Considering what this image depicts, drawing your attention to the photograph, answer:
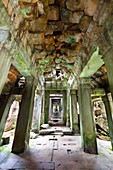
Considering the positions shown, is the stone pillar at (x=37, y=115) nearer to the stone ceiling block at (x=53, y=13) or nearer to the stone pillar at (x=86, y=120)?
the stone pillar at (x=86, y=120)

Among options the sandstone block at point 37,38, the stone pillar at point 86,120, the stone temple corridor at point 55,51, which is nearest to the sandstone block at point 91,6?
the stone temple corridor at point 55,51

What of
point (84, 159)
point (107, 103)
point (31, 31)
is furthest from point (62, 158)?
point (31, 31)

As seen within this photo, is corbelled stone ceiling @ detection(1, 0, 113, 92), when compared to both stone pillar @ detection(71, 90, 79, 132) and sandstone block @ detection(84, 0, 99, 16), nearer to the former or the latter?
sandstone block @ detection(84, 0, 99, 16)

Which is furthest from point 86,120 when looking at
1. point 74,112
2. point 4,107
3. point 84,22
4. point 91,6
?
point 4,107

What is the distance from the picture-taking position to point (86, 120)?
2732 millimetres

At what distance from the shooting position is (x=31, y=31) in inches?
75.3

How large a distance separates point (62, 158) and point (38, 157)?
0.56 m

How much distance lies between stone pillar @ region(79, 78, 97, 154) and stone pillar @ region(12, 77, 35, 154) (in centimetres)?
154

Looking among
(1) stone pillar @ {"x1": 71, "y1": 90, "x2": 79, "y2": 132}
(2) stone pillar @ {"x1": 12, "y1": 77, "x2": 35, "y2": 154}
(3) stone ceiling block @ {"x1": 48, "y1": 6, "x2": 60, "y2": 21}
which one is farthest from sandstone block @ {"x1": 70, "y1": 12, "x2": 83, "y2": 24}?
(1) stone pillar @ {"x1": 71, "y1": 90, "x2": 79, "y2": 132}

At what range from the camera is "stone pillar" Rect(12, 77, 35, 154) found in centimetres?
252

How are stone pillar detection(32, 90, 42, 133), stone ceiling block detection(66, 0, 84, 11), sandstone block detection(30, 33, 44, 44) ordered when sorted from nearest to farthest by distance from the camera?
stone ceiling block detection(66, 0, 84, 11)
sandstone block detection(30, 33, 44, 44)
stone pillar detection(32, 90, 42, 133)

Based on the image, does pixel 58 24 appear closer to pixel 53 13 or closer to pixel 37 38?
pixel 53 13

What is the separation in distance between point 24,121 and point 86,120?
173cm

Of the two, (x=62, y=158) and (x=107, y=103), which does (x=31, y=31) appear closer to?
(x=62, y=158)
